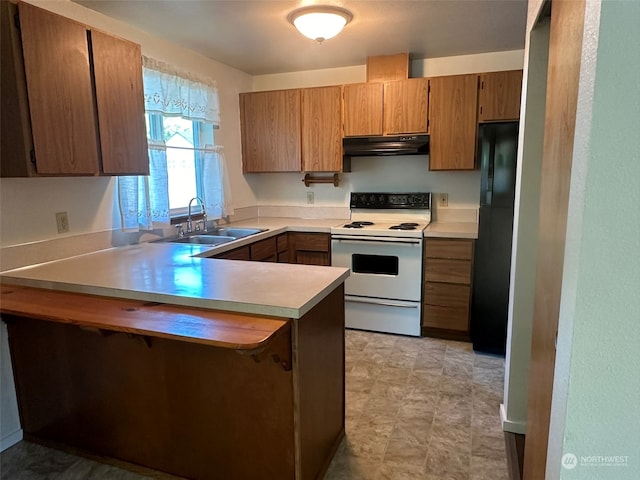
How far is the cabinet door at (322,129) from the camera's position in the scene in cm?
354

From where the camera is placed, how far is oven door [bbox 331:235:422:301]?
320 cm

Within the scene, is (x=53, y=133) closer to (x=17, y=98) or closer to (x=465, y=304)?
(x=17, y=98)

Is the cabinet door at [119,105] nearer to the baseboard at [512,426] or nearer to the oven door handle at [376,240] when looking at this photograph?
the oven door handle at [376,240]

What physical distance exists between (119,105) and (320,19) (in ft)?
4.00

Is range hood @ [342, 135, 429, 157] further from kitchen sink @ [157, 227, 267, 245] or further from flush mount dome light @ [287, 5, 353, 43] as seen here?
flush mount dome light @ [287, 5, 353, 43]

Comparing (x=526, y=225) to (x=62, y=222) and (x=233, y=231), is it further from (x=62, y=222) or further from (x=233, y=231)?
(x=62, y=222)

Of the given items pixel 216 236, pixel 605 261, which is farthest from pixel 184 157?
pixel 605 261

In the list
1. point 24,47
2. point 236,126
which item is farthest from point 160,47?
point 24,47

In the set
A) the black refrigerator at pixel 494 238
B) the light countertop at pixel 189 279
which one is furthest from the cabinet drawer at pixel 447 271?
the light countertop at pixel 189 279

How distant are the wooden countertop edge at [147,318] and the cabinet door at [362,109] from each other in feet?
7.94

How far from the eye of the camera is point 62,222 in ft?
7.48

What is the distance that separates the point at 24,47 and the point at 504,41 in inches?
120

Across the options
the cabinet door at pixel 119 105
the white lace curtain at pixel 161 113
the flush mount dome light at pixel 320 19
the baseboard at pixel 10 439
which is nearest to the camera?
the baseboard at pixel 10 439

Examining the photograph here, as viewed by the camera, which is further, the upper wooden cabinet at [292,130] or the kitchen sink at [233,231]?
the upper wooden cabinet at [292,130]
